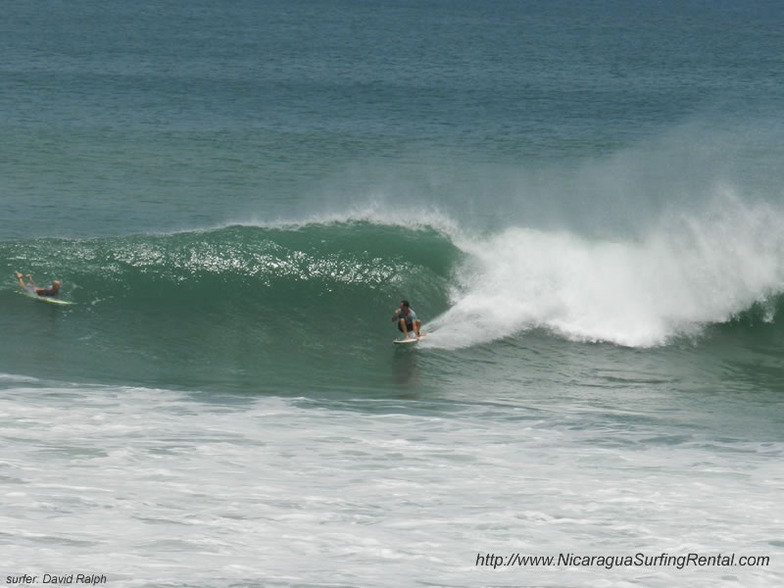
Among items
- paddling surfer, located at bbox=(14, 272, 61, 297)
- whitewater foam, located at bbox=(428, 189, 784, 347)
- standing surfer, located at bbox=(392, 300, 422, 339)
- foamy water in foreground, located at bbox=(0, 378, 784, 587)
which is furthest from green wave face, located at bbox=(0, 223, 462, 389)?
foamy water in foreground, located at bbox=(0, 378, 784, 587)

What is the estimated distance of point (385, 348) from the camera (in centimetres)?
2169

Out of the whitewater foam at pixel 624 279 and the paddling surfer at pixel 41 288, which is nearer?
the whitewater foam at pixel 624 279

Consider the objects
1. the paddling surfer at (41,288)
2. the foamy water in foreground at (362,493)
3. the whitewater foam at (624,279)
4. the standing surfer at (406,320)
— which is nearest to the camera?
the foamy water in foreground at (362,493)

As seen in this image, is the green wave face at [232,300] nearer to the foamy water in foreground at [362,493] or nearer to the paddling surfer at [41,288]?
the paddling surfer at [41,288]

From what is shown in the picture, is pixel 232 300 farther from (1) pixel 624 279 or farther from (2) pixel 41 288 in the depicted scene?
(1) pixel 624 279

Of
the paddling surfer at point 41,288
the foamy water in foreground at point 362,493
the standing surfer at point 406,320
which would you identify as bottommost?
the foamy water in foreground at point 362,493

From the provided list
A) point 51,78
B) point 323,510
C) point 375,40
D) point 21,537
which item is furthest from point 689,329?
point 375,40

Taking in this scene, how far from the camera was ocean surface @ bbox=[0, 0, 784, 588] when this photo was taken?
12.4 m

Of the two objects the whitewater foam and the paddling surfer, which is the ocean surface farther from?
→ the paddling surfer

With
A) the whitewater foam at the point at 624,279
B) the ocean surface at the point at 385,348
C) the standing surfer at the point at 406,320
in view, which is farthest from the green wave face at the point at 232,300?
the whitewater foam at the point at 624,279

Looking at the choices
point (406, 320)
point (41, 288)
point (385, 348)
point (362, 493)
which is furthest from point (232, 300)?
point (362, 493)

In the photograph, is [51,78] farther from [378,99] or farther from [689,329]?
[689,329]

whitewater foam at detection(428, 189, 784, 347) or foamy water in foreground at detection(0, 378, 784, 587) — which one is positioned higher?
whitewater foam at detection(428, 189, 784, 347)

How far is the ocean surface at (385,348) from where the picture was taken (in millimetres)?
12406
